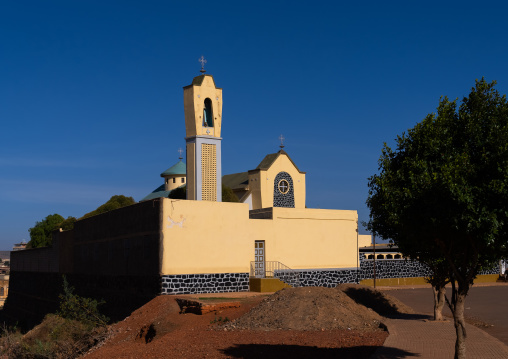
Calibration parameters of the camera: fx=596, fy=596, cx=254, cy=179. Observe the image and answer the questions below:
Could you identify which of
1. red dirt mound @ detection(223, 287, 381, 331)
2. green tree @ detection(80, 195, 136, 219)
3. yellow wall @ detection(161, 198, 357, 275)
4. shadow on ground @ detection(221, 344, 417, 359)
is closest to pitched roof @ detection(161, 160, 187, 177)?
green tree @ detection(80, 195, 136, 219)

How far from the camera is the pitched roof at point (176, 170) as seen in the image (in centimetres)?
5444

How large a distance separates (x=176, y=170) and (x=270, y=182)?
18.2m

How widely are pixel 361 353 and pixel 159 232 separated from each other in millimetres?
13023

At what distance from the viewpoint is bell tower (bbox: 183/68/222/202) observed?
97.7ft

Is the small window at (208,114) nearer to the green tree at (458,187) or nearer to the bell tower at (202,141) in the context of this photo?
the bell tower at (202,141)

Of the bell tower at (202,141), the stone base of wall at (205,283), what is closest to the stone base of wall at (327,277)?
the stone base of wall at (205,283)

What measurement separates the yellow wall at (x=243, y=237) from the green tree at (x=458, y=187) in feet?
47.4

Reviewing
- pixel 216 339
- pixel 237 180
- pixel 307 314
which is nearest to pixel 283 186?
pixel 237 180

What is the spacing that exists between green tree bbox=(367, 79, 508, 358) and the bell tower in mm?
18464

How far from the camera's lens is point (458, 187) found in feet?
32.9

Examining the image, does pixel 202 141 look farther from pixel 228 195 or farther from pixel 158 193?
pixel 158 193

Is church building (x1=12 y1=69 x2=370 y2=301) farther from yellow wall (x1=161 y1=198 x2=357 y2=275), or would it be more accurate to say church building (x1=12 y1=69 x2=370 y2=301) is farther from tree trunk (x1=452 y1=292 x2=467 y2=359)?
tree trunk (x1=452 y1=292 x2=467 y2=359)

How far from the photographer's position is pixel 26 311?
43.1 m

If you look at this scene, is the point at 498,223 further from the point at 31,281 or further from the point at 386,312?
the point at 31,281
